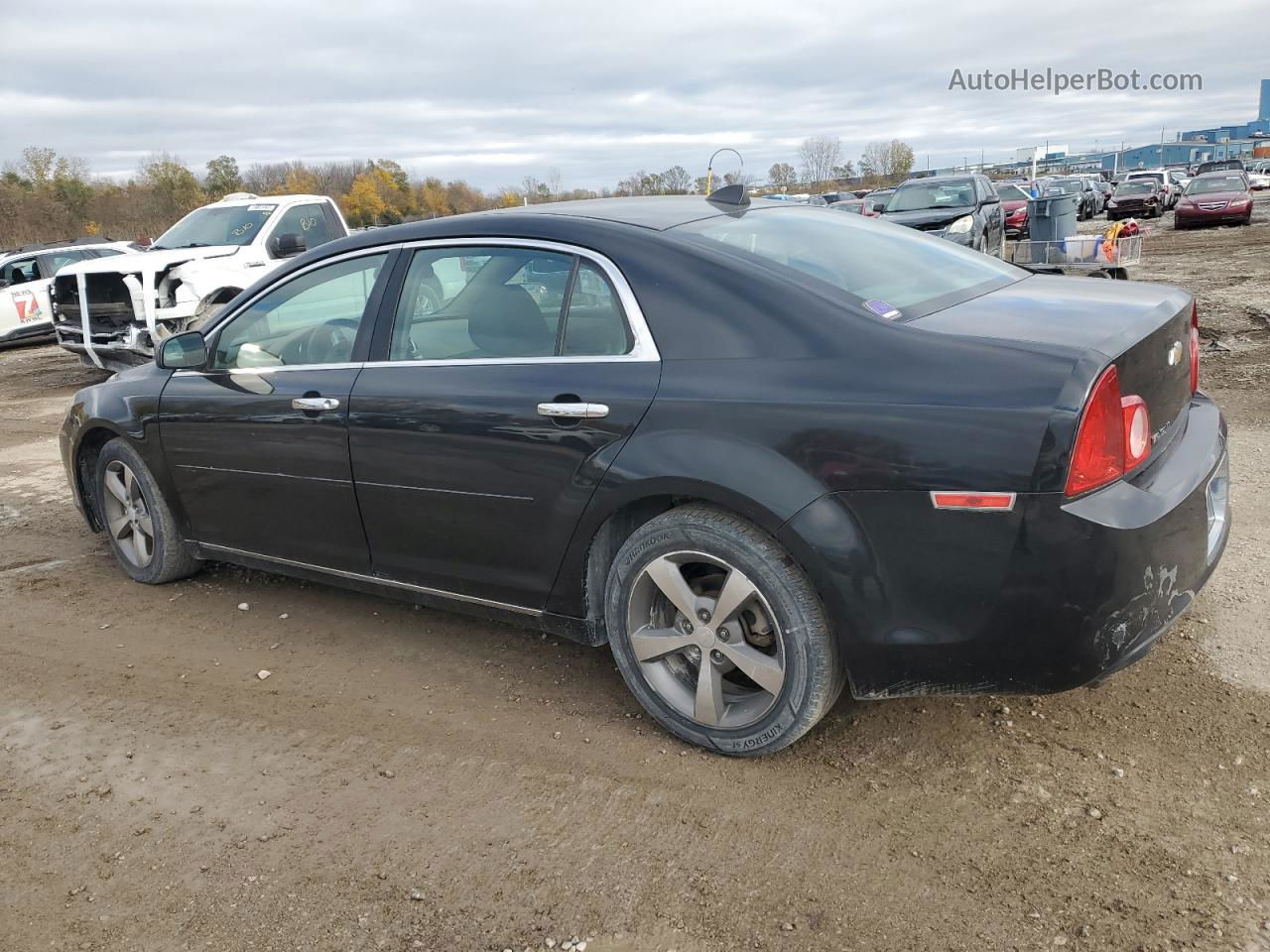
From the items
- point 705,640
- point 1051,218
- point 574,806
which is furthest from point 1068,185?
point 574,806

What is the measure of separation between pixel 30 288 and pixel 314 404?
15.1m

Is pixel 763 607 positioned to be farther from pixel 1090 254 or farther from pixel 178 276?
pixel 178 276

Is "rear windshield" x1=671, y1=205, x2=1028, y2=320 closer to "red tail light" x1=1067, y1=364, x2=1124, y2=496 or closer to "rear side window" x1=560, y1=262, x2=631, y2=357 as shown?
"rear side window" x1=560, y1=262, x2=631, y2=357

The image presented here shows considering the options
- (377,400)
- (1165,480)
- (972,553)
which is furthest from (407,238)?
(1165,480)

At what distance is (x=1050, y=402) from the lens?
7.79ft

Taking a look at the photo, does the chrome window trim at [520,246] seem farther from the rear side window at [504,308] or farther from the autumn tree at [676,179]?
the autumn tree at [676,179]

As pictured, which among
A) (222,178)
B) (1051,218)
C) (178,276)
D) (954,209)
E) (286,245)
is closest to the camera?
(286,245)

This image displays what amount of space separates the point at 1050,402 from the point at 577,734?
181 centimetres

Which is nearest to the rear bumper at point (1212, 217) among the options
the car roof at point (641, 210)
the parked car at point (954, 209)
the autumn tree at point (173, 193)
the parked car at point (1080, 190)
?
the parked car at point (1080, 190)

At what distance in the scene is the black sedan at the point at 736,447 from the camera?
2.48m

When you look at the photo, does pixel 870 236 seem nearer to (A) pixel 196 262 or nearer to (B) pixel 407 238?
(B) pixel 407 238

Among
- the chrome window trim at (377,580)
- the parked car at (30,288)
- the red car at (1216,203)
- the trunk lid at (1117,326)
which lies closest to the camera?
the trunk lid at (1117,326)

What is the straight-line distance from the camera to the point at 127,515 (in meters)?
4.83

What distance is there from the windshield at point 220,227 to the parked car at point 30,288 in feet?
13.7
